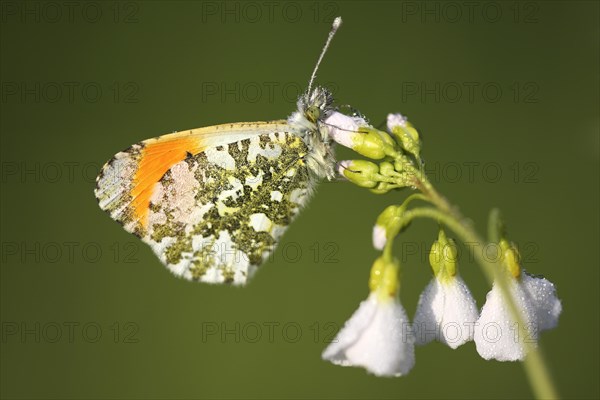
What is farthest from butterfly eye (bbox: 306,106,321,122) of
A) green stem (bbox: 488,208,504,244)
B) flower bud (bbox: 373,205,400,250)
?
green stem (bbox: 488,208,504,244)

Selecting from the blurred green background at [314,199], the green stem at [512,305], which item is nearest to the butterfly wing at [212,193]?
the green stem at [512,305]

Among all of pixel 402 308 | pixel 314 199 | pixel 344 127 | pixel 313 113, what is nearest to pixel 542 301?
pixel 402 308

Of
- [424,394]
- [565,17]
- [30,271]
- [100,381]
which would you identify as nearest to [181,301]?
[100,381]

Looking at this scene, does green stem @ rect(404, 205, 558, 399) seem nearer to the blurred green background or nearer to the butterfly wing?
the butterfly wing

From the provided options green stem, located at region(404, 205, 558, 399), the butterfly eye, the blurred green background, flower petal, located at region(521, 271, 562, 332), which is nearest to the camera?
green stem, located at region(404, 205, 558, 399)

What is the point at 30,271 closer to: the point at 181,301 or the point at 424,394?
the point at 181,301
